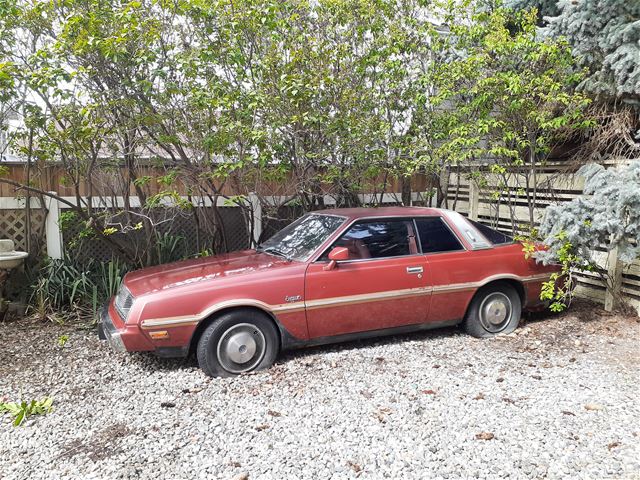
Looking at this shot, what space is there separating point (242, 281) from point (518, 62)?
478 cm

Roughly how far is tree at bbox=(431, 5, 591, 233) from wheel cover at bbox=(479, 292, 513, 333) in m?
1.96

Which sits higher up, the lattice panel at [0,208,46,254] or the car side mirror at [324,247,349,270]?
the lattice panel at [0,208,46,254]

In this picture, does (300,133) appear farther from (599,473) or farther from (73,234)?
(599,473)

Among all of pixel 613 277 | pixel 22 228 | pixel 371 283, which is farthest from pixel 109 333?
pixel 613 277

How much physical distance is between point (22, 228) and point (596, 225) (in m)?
6.86

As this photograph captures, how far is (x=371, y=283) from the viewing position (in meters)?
4.71

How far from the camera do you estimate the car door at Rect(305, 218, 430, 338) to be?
4562 millimetres

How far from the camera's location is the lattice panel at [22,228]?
Answer: 256 inches

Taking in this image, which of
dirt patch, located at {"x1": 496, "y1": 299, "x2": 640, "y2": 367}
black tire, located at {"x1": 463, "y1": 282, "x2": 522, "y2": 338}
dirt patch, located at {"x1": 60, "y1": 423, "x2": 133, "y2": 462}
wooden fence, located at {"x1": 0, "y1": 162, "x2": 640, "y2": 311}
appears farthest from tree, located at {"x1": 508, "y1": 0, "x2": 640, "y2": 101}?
dirt patch, located at {"x1": 60, "y1": 423, "x2": 133, "y2": 462}

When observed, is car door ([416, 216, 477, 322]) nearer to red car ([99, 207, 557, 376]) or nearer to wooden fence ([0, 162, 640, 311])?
red car ([99, 207, 557, 376])

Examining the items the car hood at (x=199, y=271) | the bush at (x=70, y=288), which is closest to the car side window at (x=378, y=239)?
the car hood at (x=199, y=271)

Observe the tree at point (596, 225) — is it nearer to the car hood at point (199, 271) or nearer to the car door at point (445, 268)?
the car door at point (445, 268)

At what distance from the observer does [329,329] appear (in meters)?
4.64

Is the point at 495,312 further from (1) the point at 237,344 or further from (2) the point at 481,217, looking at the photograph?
(2) the point at 481,217
